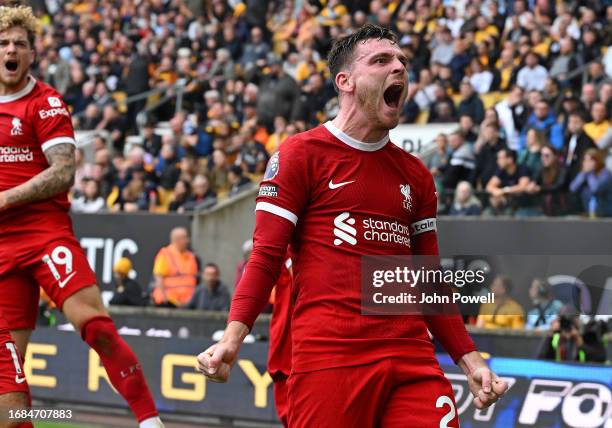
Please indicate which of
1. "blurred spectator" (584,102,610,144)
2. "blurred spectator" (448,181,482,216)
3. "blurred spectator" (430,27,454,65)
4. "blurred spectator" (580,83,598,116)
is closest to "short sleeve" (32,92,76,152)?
"blurred spectator" (448,181,482,216)

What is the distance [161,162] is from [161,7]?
651 centimetres

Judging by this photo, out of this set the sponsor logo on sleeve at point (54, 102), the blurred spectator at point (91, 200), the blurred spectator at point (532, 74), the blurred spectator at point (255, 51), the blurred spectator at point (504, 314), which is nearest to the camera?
the sponsor logo on sleeve at point (54, 102)

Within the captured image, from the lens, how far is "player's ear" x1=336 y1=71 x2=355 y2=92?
16.5 ft

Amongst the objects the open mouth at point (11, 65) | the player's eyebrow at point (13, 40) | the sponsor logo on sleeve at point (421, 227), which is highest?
the player's eyebrow at point (13, 40)

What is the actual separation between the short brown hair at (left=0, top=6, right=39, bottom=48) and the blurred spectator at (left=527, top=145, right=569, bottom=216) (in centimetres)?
698

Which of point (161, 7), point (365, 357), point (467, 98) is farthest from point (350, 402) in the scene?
point (161, 7)

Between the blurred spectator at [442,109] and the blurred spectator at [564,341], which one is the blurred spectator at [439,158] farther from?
the blurred spectator at [564,341]

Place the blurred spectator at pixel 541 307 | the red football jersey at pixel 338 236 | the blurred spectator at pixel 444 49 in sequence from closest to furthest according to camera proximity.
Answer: the red football jersey at pixel 338 236 → the blurred spectator at pixel 541 307 → the blurred spectator at pixel 444 49

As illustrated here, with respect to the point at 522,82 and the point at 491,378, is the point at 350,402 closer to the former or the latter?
the point at 491,378

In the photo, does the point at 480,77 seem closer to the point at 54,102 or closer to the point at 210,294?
the point at 210,294

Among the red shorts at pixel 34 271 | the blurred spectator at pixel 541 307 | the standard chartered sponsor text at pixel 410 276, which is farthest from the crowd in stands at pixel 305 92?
the standard chartered sponsor text at pixel 410 276

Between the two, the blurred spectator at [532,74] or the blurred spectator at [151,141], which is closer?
the blurred spectator at [532,74]

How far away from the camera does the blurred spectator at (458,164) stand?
551 inches

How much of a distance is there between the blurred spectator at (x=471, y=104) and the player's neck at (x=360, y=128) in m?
10.3
